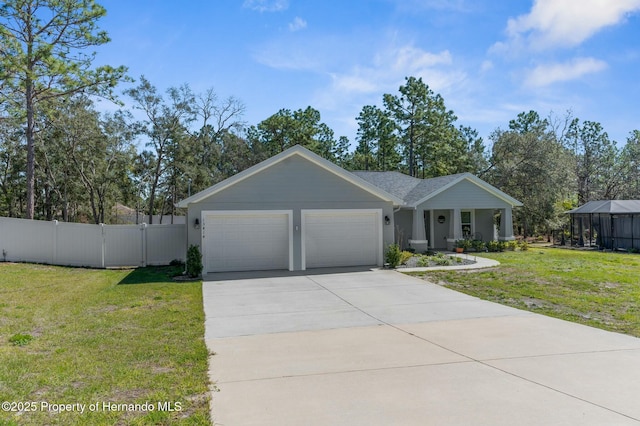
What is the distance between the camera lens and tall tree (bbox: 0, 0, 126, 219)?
1827 cm

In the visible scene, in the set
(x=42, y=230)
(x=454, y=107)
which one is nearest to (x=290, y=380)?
(x=42, y=230)

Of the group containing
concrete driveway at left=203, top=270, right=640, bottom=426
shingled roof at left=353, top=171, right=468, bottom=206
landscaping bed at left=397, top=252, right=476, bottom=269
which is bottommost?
concrete driveway at left=203, top=270, right=640, bottom=426

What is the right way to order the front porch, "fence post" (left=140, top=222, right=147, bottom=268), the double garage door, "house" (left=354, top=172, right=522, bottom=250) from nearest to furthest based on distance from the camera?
1. the double garage door
2. "fence post" (left=140, top=222, right=147, bottom=268)
3. "house" (left=354, top=172, right=522, bottom=250)
4. the front porch

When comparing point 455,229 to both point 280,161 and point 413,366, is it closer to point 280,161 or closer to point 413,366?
point 280,161

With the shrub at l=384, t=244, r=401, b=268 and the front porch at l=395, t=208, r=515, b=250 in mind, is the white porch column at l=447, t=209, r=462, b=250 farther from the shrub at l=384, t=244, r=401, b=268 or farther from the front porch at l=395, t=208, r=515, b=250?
the shrub at l=384, t=244, r=401, b=268

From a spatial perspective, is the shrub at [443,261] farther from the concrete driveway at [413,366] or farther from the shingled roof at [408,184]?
the concrete driveway at [413,366]

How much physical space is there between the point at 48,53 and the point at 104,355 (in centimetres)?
1769

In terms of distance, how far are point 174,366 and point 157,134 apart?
1253 inches

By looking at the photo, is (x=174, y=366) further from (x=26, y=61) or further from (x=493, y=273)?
(x=26, y=61)

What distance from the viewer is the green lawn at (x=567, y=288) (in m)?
8.50

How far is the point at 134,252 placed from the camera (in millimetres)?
16297

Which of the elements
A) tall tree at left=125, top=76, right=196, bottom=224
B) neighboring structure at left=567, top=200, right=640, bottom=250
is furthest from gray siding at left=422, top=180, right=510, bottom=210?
tall tree at left=125, top=76, right=196, bottom=224

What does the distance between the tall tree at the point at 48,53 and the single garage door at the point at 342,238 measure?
13.1 metres

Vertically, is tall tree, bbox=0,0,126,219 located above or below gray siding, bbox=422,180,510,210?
above
